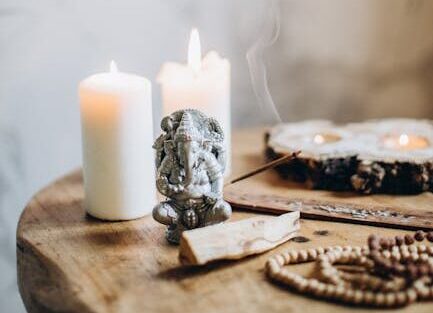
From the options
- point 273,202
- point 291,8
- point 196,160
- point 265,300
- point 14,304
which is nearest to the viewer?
point 265,300

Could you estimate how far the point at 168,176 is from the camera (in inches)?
40.9

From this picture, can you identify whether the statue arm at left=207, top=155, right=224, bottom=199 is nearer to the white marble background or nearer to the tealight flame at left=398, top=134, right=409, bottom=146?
the tealight flame at left=398, top=134, right=409, bottom=146

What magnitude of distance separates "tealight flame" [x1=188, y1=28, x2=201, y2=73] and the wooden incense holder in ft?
0.67

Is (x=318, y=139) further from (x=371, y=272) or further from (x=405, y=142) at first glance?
(x=371, y=272)

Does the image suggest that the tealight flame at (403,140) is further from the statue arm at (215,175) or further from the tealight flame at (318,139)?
the statue arm at (215,175)

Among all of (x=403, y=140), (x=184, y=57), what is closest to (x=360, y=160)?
(x=403, y=140)

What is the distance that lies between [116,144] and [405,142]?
1.64 feet

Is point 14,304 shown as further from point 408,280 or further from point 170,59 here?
point 408,280

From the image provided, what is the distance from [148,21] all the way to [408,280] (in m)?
0.89

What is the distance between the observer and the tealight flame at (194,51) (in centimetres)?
118

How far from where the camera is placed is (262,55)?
1723mm

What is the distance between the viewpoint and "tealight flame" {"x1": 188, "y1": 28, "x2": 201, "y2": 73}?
118 cm

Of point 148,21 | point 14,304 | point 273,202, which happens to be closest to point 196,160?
point 273,202

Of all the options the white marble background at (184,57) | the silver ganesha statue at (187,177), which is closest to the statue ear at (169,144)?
the silver ganesha statue at (187,177)
